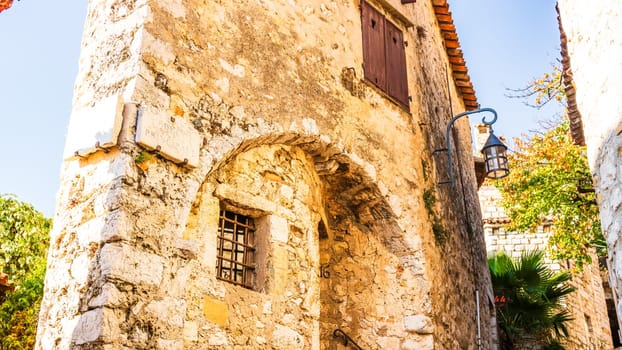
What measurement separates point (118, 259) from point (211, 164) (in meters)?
1.11

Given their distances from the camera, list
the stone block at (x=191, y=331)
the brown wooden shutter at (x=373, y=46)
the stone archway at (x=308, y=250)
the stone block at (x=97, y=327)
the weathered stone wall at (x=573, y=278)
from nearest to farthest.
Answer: the stone block at (x=97, y=327) < the stone block at (x=191, y=331) < the stone archway at (x=308, y=250) < the brown wooden shutter at (x=373, y=46) < the weathered stone wall at (x=573, y=278)

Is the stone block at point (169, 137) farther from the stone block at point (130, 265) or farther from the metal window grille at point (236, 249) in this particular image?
the metal window grille at point (236, 249)

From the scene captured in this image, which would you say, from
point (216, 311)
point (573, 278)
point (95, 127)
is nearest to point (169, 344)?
point (216, 311)

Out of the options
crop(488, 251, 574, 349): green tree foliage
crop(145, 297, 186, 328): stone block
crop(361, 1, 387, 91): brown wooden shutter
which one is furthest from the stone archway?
crop(488, 251, 574, 349): green tree foliage

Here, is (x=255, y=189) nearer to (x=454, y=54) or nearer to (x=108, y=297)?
(x=108, y=297)

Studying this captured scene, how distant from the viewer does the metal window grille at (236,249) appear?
5129mm

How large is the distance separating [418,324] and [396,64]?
10.5 ft

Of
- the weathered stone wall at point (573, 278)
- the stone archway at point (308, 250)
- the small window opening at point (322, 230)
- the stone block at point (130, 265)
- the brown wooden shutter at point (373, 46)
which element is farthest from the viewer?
the weathered stone wall at point (573, 278)

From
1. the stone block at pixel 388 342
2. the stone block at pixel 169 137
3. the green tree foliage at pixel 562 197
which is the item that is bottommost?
the stone block at pixel 388 342

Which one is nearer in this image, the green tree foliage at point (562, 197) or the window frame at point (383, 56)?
the window frame at point (383, 56)

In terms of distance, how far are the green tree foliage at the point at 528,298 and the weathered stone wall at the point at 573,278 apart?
274 centimetres

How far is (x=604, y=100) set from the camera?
11.8 ft

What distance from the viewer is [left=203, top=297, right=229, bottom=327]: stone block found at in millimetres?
4641

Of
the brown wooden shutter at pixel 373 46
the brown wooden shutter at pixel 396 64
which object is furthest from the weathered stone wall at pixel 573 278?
the brown wooden shutter at pixel 373 46
